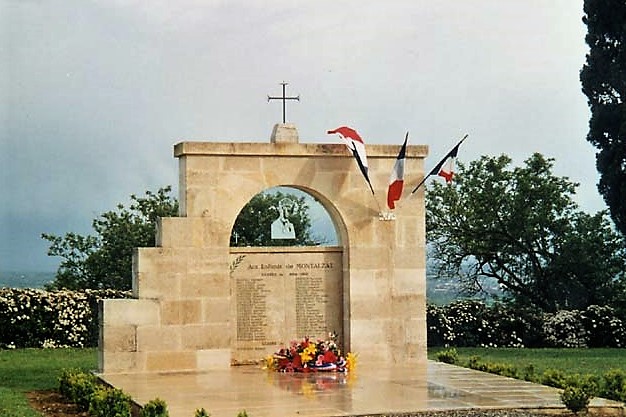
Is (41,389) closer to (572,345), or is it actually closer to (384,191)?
(384,191)

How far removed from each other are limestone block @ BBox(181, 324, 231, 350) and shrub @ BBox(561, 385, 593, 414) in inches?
208

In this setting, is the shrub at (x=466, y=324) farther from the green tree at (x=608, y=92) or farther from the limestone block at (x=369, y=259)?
the limestone block at (x=369, y=259)

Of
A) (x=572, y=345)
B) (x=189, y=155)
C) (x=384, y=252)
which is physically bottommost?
(x=572, y=345)

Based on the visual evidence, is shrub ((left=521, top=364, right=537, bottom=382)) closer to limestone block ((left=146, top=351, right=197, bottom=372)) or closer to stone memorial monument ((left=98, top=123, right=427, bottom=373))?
stone memorial monument ((left=98, top=123, right=427, bottom=373))

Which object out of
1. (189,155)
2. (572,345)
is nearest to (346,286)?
(189,155)

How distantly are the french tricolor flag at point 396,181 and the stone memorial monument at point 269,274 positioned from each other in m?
0.15

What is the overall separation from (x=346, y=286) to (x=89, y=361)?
17.3 feet

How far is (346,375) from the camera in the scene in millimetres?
14914

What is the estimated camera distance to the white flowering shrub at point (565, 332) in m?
24.8

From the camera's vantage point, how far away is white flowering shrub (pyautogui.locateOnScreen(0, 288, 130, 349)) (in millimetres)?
21766

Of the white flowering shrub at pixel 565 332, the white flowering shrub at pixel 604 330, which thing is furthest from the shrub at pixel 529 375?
the white flowering shrub at pixel 604 330

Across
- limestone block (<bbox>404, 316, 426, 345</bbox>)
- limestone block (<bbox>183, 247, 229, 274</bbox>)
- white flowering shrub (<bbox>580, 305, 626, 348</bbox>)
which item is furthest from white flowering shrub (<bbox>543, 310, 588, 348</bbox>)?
limestone block (<bbox>183, 247, 229, 274</bbox>)

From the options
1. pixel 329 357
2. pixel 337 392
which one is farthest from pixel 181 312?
pixel 337 392

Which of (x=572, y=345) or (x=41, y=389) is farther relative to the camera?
(x=572, y=345)
